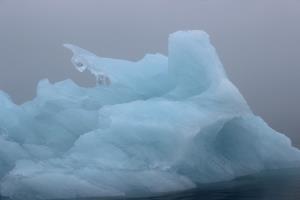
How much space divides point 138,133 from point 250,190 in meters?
3.01

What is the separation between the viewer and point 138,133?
492 inches

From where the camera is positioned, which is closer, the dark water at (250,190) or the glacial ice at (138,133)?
the dark water at (250,190)

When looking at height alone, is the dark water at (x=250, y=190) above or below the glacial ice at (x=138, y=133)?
below

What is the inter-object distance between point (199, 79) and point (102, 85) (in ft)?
9.00

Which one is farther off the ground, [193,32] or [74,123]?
[193,32]

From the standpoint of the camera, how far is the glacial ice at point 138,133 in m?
11.7

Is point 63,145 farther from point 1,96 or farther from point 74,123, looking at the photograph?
point 1,96

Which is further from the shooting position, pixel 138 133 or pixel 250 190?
pixel 138 133

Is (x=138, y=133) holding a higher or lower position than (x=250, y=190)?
higher

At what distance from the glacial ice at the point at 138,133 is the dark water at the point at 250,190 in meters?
0.73

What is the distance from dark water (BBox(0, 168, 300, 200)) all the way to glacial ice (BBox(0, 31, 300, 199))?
0.73 m

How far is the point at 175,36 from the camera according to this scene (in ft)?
48.8

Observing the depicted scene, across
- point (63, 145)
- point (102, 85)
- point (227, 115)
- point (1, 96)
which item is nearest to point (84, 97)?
point (102, 85)

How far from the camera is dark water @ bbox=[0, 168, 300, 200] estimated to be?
32.5 ft
